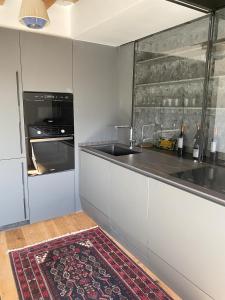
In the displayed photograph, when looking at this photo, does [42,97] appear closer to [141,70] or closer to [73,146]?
[73,146]

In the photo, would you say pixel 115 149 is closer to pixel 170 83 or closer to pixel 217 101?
pixel 170 83

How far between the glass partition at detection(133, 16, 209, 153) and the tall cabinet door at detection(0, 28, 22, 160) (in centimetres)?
130

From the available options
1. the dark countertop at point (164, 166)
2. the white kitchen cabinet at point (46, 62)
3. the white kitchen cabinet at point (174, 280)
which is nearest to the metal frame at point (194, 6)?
the dark countertop at point (164, 166)

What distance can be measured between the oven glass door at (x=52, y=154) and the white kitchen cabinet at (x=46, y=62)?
1.84 feet

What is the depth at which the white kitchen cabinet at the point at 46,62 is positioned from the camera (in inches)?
94.9

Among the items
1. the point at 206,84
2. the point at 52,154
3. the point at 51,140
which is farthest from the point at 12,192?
the point at 206,84

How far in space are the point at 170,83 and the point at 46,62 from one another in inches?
51.2

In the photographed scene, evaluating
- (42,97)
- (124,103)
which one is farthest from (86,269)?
(124,103)

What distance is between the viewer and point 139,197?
1.89m

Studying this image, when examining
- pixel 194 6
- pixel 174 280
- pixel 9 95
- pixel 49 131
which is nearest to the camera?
pixel 174 280

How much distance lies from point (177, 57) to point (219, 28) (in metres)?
0.47

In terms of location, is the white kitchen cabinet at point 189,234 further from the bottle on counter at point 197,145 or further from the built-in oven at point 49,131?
the built-in oven at point 49,131

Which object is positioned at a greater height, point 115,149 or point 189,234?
point 115,149

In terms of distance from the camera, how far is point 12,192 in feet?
8.22
